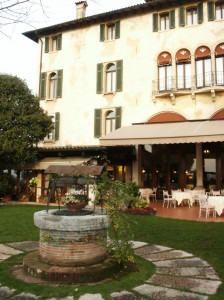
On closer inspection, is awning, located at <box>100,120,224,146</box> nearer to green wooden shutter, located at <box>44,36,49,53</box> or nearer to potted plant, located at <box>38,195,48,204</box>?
potted plant, located at <box>38,195,48,204</box>

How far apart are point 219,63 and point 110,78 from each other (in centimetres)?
690

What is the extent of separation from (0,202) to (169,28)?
50.0 feet

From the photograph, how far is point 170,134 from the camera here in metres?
15.2

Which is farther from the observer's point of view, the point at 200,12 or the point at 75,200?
the point at 200,12

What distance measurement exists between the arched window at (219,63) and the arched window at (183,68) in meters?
1.58

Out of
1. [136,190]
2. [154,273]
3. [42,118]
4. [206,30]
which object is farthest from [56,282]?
[206,30]

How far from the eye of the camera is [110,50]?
68.7ft

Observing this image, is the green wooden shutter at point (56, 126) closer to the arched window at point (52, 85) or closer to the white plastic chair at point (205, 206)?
the arched window at point (52, 85)

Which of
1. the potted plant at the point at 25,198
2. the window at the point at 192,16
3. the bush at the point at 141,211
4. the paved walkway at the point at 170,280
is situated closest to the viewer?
the paved walkway at the point at 170,280

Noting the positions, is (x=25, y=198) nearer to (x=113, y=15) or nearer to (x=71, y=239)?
(x=113, y=15)

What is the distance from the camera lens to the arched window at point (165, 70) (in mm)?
19186

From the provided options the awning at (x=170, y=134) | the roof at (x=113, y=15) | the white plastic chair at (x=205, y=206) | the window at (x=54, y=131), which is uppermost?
the roof at (x=113, y=15)

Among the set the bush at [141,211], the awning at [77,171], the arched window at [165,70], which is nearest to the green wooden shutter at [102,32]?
the arched window at [165,70]

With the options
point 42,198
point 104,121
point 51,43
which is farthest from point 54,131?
point 51,43
